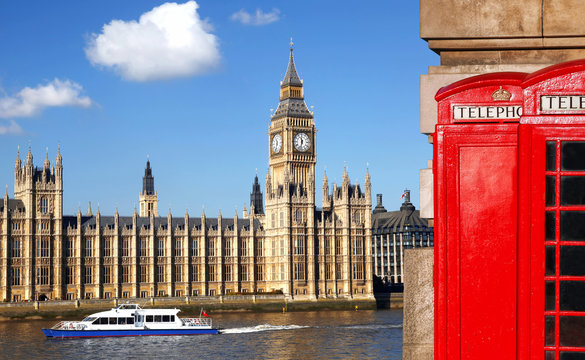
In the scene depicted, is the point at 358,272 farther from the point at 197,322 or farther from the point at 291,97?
the point at 197,322

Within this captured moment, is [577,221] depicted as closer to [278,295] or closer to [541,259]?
[541,259]

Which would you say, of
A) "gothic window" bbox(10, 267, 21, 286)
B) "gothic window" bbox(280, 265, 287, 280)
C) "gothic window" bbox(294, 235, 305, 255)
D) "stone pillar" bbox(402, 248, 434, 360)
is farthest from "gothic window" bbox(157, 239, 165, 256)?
"stone pillar" bbox(402, 248, 434, 360)

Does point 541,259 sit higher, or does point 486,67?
point 486,67

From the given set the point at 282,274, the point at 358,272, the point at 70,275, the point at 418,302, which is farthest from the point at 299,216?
the point at 418,302

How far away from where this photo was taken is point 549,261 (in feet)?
18.6

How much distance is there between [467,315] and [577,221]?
0.93 m

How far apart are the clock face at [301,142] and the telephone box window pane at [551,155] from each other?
291ft

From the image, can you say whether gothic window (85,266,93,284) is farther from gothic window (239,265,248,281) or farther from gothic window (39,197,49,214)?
gothic window (239,265,248,281)

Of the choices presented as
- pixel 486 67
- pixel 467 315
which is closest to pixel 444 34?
pixel 486 67

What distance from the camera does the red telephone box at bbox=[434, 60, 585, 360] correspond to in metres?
5.61

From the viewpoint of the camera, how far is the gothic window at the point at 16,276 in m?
77.3

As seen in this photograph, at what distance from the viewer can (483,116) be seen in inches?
234

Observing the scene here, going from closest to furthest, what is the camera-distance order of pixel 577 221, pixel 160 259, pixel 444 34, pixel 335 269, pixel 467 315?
pixel 577 221 → pixel 467 315 → pixel 444 34 → pixel 160 259 → pixel 335 269

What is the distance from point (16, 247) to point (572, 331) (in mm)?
76658
